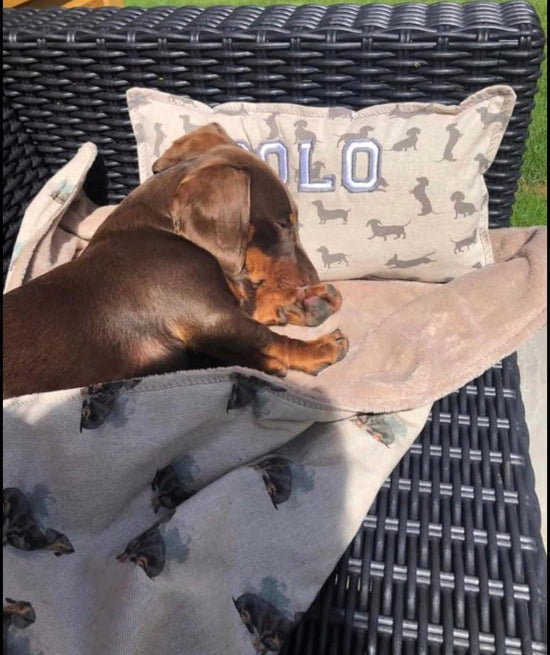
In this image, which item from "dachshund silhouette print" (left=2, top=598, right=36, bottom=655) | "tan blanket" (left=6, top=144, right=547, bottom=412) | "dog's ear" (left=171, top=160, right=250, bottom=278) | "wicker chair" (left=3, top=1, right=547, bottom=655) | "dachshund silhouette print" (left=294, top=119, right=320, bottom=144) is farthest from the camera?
"dachshund silhouette print" (left=294, top=119, right=320, bottom=144)

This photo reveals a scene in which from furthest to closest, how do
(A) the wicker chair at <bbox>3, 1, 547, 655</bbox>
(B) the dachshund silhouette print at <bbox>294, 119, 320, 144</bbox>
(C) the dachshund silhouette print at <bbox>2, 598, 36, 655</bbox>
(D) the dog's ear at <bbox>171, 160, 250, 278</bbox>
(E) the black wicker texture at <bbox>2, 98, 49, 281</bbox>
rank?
1. (E) the black wicker texture at <bbox>2, 98, 49, 281</bbox>
2. (B) the dachshund silhouette print at <bbox>294, 119, 320, 144</bbox>
3. (D) the dog's ear at <bbox>171, 160, 250, 278</bbox>
4. (A) the wicker chair at <bbox>3, 1, 547, 655</bbox>
5. (C) the dachshund silhouette print at <bbox>2, 598, 36, 655</bbox>

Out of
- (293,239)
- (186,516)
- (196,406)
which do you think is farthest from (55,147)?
(186,516)

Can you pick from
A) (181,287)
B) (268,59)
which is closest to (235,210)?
(181,287)

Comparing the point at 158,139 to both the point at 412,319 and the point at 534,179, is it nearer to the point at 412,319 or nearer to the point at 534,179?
the point at 412,319

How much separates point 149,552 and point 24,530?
25 centimetres

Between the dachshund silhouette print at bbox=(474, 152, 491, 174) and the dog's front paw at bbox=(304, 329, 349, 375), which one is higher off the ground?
the dachshund silhouette print at bbox=(474, 152, 491, 174)

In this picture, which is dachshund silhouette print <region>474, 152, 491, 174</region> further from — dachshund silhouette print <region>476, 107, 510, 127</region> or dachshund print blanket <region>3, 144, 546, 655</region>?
dachshund print blanket <region>3, 144, 546, 655</region>

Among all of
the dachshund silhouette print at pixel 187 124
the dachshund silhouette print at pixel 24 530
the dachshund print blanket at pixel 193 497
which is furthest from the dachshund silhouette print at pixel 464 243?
the dachshund silhouette print at pixel 24 530

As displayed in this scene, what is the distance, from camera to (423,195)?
6.20ft

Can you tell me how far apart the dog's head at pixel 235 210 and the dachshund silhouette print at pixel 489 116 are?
0.57m

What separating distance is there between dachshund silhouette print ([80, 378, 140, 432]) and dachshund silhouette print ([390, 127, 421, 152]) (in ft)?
3.22

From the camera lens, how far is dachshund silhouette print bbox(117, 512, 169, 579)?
125 centimetres

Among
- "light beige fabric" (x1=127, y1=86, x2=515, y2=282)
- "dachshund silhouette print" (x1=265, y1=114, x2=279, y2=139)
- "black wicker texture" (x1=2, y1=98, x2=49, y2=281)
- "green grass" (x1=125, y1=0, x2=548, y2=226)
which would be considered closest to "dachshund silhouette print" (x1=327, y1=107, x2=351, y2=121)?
"light beige fabric" (x1=127, y1=86, x2=515, y2=282)

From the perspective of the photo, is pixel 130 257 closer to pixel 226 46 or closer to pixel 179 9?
pixel 226 46
